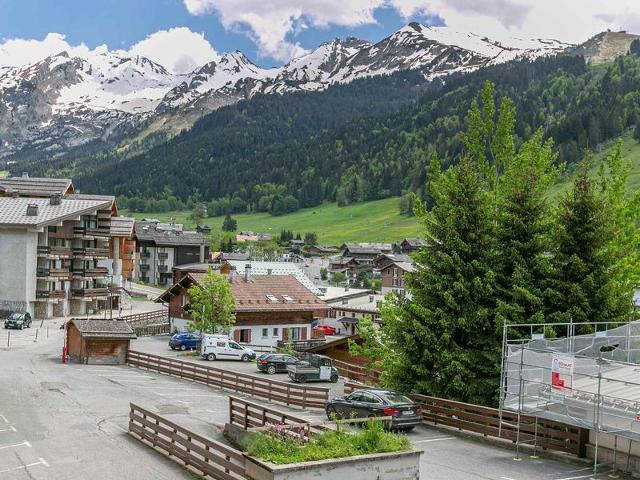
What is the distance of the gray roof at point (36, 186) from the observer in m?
112

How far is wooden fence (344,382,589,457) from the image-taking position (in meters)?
23.4

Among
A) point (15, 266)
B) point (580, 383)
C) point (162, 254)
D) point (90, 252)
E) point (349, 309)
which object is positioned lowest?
point (349, 309)

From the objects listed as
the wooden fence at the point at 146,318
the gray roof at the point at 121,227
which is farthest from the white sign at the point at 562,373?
the gray roof at the point at 121,227

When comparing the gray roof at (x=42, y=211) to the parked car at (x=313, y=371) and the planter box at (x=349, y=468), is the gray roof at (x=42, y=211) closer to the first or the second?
the parked car at (x=313, y=371)

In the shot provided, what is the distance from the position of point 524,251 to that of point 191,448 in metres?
16.6

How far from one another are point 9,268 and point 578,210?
66773 millimetres

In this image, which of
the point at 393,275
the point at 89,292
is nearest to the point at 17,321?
the point at 89,292

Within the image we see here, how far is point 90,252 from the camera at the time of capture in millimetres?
90125

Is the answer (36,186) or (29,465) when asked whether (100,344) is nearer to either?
(29,465)

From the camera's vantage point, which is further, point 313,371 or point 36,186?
point 36,186

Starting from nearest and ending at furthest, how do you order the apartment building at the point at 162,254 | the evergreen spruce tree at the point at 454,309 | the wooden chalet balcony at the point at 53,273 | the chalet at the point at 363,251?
the evergreen spruce tree at the point at 454,309 → the wooden chalet balcony at the point at 53,273 → the apartment building at the point at 162,254 → the chalet at the point at 363,251

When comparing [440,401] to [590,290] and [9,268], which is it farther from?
[9,268]

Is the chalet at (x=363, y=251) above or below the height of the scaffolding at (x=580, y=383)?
below

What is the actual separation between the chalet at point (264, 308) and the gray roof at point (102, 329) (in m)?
18.6
